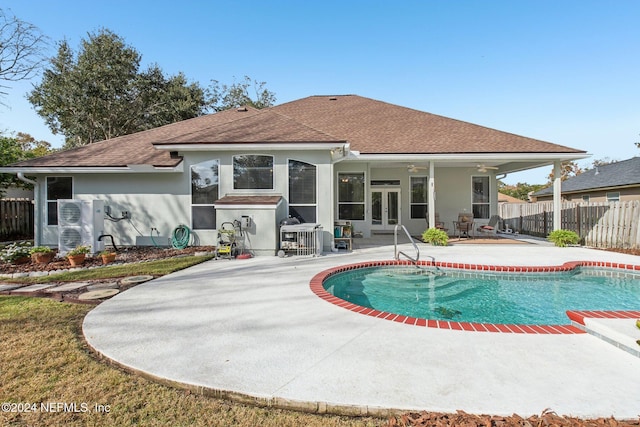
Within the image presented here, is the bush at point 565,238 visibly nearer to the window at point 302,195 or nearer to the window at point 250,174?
the window at point 302,195

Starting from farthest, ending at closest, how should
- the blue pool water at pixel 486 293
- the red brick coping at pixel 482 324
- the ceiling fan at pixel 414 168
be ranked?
1. the ceiling fan at pixel 414 168
2. the blue pool water at pixel 486 293
3. the red brick coping at pixel 482 324

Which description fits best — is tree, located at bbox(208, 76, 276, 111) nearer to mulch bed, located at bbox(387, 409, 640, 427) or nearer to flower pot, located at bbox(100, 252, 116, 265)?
flower pot, located at bbox(100, 252, 116, 265)

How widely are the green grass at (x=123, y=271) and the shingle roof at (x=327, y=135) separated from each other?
3.53 metres

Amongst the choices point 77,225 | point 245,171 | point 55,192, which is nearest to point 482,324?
point 245,171

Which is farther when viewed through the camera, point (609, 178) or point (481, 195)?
point (609, 178)

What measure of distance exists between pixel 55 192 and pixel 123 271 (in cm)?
616

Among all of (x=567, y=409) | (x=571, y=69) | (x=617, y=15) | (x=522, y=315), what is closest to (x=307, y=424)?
(x=567, y=409)

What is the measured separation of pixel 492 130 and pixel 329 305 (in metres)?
11.7

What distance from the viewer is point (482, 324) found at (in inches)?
147

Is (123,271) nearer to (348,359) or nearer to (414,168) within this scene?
(348,359)

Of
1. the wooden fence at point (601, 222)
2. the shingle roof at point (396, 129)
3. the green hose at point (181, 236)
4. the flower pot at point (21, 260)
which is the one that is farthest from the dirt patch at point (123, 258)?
the wooden fence at point (601, 222)

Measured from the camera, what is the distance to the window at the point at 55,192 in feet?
34.7

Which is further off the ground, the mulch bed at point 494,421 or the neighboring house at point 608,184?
the neighboring house at point 608,184

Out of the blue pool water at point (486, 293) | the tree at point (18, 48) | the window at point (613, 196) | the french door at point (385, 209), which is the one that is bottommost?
the blue pool water at point (486, 293)
